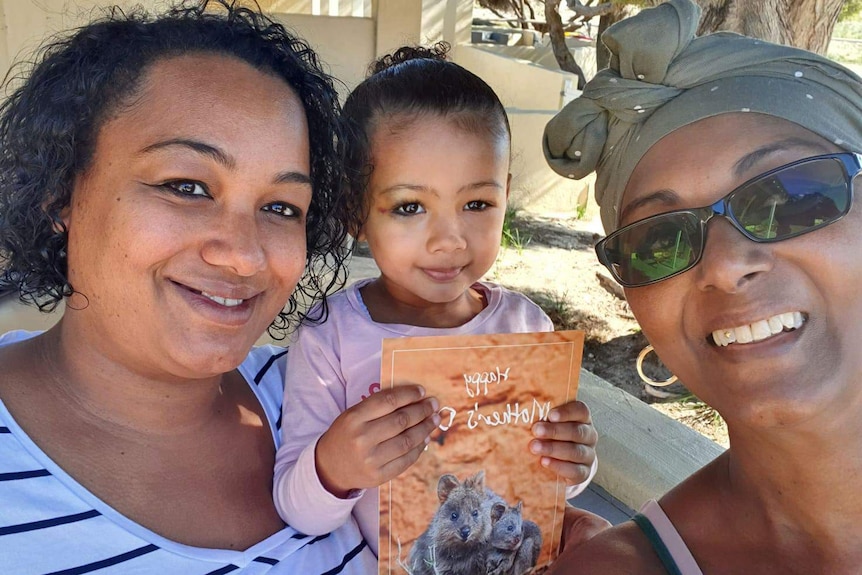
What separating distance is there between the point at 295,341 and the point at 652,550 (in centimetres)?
112

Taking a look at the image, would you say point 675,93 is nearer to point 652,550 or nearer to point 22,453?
point 652,550

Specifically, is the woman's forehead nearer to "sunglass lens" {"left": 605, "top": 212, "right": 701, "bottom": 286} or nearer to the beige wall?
"sunglass lens" {"left": 605, "top": 212, "right": 701, "bottom": 286}

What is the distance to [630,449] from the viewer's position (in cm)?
309

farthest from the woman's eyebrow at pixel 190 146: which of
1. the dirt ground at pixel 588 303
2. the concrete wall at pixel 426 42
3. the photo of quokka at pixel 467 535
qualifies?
the dirt ground at pixel 588 303

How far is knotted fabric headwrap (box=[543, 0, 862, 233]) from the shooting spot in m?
1.43

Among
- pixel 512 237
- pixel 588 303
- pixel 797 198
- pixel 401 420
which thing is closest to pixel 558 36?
pixel 512 237

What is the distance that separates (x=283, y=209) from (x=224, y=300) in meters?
0.28

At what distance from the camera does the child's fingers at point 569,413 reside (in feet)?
5.27

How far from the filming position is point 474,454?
156 cm

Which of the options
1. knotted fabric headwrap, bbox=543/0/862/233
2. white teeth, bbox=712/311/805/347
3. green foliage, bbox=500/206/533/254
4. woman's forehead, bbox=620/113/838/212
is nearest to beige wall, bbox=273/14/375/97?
green foliage, bbox=500/206/533/254

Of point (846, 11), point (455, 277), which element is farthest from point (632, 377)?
point (846, 11)

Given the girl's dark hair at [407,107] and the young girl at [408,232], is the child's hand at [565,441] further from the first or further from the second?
the girl's dark hair at [407,107]

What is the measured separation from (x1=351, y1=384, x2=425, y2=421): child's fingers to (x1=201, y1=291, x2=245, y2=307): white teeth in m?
0.37

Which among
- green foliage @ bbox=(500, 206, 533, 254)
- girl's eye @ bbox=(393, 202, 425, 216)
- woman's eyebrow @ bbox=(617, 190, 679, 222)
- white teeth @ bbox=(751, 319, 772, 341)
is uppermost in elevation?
woman's eyebrow @ bbox=(617, 190, 679, 222)
